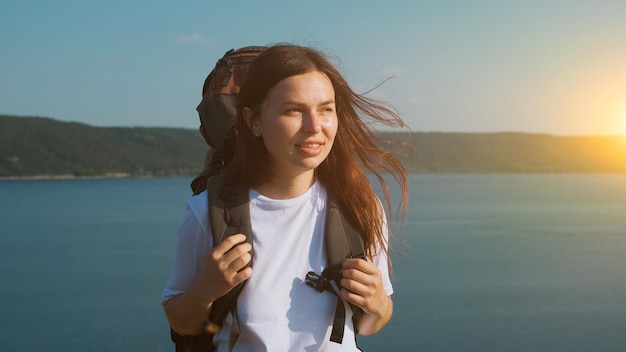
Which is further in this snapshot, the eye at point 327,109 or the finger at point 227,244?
the eye at point 327,109

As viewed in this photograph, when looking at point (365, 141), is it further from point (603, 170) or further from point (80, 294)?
point (603, 170)

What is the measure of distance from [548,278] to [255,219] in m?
22.2

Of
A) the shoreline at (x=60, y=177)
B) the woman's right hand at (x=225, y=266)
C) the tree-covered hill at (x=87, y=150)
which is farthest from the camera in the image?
the shoreline at (x=60, y=177)

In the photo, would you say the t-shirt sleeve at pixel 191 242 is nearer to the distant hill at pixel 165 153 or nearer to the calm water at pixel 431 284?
the calm water at pixel 431 284

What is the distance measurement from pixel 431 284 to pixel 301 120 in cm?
1933

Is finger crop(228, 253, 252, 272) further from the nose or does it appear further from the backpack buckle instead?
the nose

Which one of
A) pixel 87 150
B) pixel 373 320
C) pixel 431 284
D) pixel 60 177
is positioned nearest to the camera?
pixel 373 320

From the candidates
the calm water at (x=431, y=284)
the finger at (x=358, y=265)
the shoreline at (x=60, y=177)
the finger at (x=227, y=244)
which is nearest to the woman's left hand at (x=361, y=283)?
the finger at (x=358, y=265)

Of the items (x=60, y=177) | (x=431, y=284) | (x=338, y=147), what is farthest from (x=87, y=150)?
(x=338, y=147)

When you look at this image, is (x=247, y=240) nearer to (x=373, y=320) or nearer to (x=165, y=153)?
(x=373, y=320)

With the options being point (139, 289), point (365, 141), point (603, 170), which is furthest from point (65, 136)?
point (365, 141)

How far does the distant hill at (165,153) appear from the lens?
10456 cm

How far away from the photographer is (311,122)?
1.90 m

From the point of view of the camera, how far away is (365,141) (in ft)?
7.07
